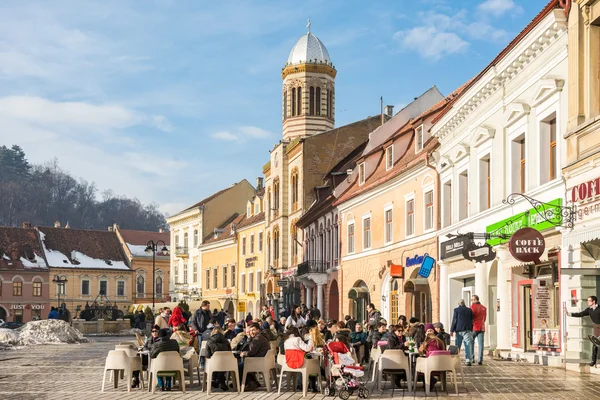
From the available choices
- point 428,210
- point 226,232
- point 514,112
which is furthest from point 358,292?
point 226,232

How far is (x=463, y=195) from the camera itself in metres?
28.3

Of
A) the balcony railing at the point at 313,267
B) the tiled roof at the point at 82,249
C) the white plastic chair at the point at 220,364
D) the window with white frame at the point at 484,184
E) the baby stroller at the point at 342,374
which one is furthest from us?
the tiled roof at the point at 82,249

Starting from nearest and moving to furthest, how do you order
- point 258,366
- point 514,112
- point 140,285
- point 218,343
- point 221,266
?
point 258,366, point 218,343, point 514,112, point 221,266, point 140,285

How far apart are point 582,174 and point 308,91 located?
46.9m

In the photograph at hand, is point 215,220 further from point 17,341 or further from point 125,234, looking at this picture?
point 17,341

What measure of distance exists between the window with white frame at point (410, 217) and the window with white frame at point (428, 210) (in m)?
1.26

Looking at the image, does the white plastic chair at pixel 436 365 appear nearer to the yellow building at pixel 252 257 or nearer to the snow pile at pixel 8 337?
the snow pile at pixel 8 337

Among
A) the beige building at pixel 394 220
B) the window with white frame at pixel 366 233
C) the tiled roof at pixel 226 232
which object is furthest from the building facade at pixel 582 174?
the tiled roof at pixel 226 232

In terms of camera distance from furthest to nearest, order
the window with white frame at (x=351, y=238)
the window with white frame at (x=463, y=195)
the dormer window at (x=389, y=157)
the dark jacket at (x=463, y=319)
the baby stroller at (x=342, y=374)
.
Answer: the window with white frame at (x=351, y=238) < the dormer window at (x=389, y=157) < the window with white frame at (x=463, y=195) < the dark jacket at (x=463, y=319) < the baby stroller at (x=342, y=374)

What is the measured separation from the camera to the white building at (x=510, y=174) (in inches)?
805

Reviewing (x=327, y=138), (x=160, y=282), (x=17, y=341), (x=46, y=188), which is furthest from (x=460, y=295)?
(x=46, y=188)

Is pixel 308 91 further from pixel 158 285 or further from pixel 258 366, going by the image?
pixel 258 366

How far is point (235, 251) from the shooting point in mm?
73688

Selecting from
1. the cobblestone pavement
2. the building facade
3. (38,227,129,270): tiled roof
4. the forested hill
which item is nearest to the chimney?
the cobblestone pavement
